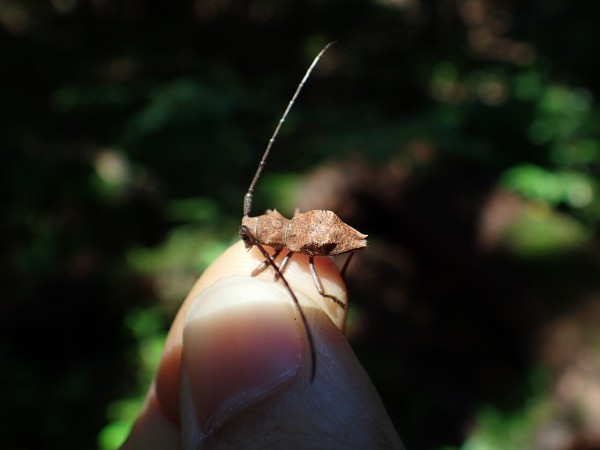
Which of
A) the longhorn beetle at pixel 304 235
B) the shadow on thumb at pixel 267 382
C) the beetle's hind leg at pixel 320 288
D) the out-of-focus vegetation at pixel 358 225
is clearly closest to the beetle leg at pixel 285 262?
the longhorn beetle at pixel 304 235

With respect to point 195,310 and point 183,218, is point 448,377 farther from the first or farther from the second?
point 195,310

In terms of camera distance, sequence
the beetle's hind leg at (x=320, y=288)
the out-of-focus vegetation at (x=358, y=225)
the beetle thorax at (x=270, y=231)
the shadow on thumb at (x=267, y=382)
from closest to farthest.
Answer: the shadow on thumb at (x=267, y=382)
the beetle's hind leg at (x=320, y=288)
the beetle thorax at (x=270, y=231)
the out-of-focus vegetation at (x=358, y=225)

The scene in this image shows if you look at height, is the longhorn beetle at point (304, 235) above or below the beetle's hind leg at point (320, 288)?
above

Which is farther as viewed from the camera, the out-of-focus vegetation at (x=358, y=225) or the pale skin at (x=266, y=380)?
the out-of-focus vegetation at (x=358, y=225)

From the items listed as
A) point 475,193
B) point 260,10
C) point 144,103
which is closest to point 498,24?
point 260,10

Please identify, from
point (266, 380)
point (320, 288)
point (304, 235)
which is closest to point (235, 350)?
point (266, 380)

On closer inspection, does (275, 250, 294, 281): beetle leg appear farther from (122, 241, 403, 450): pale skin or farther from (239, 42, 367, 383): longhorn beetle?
(122, 241, 403, 450): pale skin

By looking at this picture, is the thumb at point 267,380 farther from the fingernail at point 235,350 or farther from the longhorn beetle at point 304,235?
the longhorn beetle at point 304,235

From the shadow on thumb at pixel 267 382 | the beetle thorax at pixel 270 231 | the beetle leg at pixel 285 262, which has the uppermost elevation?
the beetle thorax at pixel 270 231
